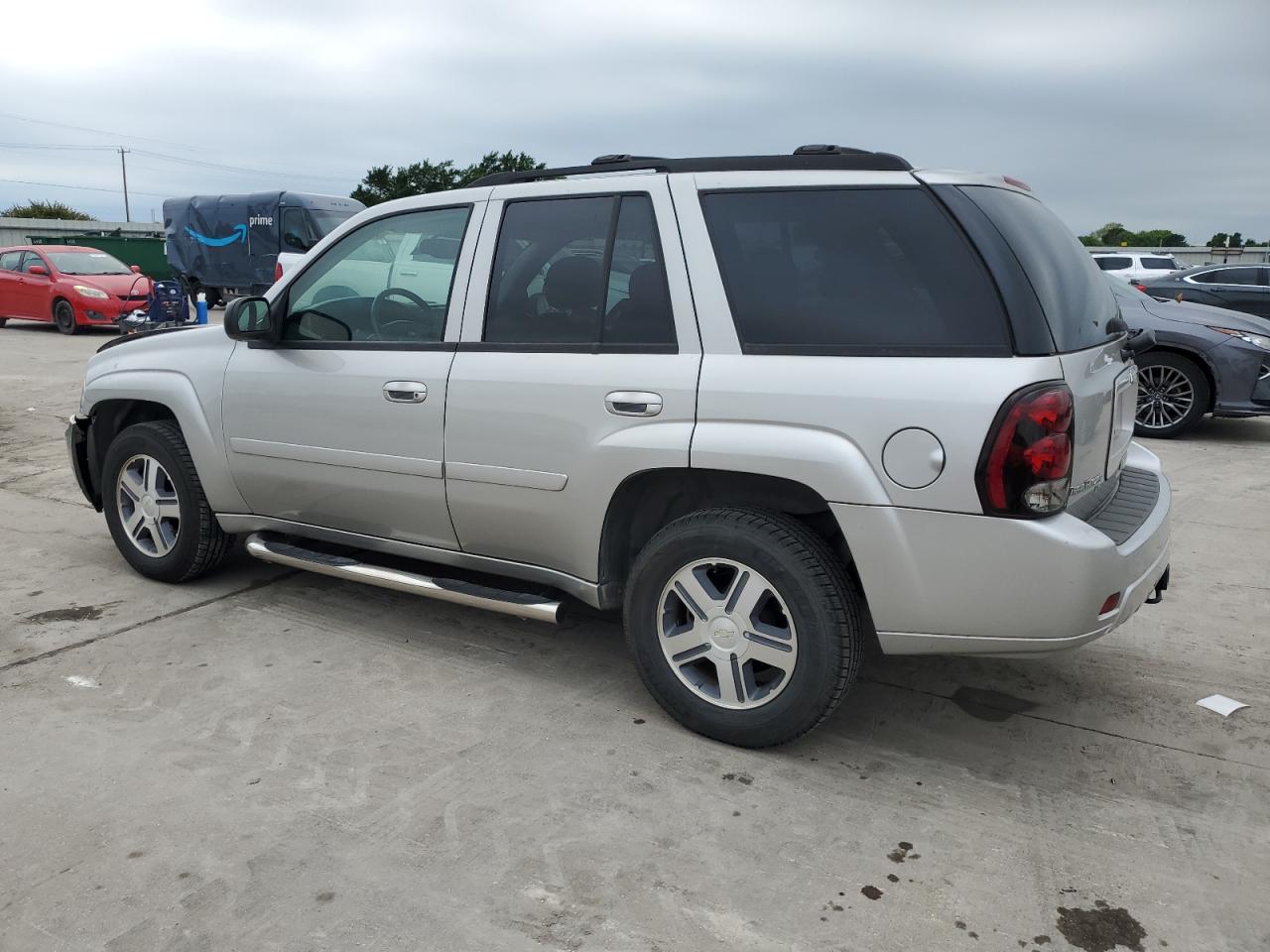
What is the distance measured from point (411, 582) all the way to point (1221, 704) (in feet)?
9.83

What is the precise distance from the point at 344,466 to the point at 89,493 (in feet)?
6.45

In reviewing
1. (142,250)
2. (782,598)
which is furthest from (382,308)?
(142,250)

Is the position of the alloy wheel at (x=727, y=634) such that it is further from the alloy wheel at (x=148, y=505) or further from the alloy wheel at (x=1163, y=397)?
the alloy wheel at (x=1163, y=397)

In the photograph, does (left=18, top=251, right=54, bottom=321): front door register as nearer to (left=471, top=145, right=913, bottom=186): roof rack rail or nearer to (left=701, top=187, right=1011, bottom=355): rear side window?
(left=471, top=145, right=913, bottom=186): roof rack rail

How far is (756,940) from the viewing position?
2.49m

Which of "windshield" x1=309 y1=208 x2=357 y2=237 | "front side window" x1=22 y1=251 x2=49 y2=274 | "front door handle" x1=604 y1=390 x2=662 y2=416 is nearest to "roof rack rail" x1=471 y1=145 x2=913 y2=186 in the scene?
"front door handle" x1=604 y1=390 x2=662 y2=416

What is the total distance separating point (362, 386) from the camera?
13.3 feet

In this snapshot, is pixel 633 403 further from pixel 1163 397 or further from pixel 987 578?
pixel 1163 397

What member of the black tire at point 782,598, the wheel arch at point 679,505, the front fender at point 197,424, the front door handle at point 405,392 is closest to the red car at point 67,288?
the front fender at point 197,424

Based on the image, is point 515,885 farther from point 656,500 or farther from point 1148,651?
point 1148,651

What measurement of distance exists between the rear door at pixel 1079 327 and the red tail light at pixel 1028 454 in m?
0.08

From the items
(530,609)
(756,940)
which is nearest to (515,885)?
(756,940)

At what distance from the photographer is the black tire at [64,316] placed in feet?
59.8

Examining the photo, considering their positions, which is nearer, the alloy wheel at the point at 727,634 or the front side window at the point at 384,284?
the alloy wheel at the point at 727,634
